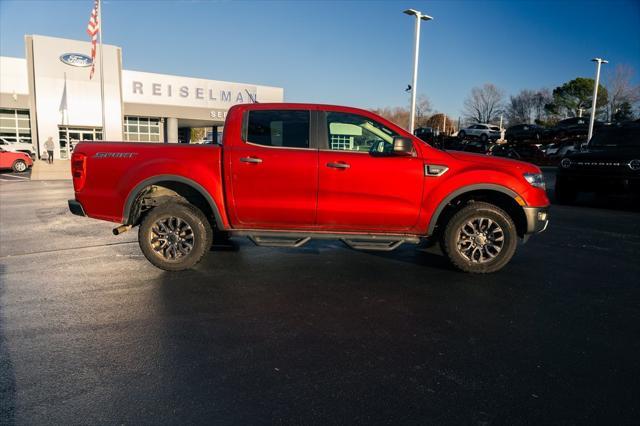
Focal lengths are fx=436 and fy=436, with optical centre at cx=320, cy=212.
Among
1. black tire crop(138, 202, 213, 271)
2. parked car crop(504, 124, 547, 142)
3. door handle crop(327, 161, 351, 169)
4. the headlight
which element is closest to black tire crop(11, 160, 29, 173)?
black tire crop(138, 202, 213, 271)

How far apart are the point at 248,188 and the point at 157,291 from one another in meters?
1.47

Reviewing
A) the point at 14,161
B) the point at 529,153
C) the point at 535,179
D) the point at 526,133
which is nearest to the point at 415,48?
the point at 529,153

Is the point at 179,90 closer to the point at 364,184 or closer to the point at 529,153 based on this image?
the point at 529,153

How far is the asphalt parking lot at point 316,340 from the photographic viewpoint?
253 centimetres

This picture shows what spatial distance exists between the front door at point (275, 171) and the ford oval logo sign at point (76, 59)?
35613 millimetres

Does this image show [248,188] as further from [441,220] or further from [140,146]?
[441,220]

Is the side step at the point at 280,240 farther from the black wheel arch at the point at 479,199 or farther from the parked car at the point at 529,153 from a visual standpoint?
the parked car at the point at 529,153

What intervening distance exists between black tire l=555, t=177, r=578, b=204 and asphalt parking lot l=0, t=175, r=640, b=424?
5979 millimetres

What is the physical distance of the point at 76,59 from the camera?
33.8 m

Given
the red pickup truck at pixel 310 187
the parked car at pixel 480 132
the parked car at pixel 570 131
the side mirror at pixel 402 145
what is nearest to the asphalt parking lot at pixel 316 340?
the red pickup truck at pixel 310 187

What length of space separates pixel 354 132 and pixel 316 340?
2.61 metres

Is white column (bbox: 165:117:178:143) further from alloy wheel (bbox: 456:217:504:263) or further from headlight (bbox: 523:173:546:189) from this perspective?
headlight (bbox: 523:173:546:189)

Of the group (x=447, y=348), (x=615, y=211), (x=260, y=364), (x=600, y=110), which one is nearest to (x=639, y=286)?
(x=447, y=348)

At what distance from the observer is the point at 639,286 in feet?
16.0
